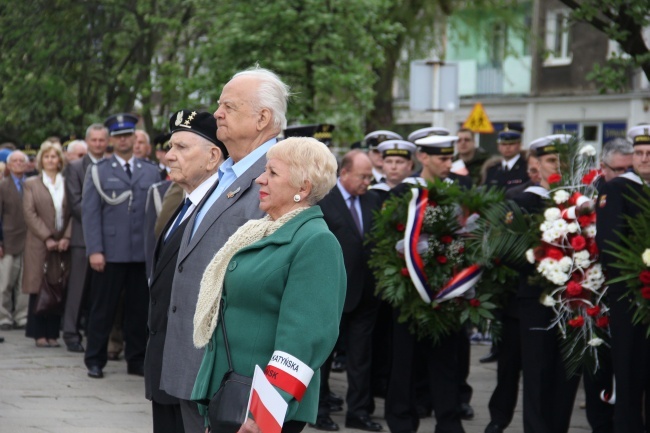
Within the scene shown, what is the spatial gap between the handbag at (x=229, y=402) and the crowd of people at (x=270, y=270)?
43 millimetres

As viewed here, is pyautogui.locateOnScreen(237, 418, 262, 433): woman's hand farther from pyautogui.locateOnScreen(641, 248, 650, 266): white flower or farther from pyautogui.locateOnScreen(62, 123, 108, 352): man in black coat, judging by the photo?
pyautogui.locateOnScreen(62, 123, 108, 352): man in black coat

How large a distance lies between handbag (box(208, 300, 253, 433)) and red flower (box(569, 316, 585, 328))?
12.9 feet

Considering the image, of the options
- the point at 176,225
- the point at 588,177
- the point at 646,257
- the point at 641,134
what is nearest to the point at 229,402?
the point at 176,225

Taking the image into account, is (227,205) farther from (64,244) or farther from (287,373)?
(64,244)

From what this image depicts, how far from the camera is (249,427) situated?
413 cm

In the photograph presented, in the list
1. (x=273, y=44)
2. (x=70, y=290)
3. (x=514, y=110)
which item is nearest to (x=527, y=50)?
(x=514, y=110)

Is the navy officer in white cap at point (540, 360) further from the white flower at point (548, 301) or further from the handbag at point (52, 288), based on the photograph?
the handbag at point (52, 288)

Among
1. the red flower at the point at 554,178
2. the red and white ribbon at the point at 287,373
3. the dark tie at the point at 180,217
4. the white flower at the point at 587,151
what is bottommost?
the red and white ribbon at the point at 287,373

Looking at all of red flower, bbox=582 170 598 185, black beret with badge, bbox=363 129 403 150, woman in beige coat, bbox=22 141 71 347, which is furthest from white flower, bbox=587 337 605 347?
woman in beige coat, bbox=22 141 71 347

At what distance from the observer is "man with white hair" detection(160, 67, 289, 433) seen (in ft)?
16.3

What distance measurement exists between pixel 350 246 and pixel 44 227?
16.9 ft

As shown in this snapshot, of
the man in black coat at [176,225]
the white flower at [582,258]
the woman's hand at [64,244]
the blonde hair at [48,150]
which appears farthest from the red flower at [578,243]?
the blonde hair at [48,150]

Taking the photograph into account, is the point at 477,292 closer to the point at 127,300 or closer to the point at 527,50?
the point at 127,300

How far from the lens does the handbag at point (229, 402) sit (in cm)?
422
